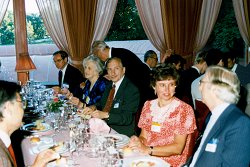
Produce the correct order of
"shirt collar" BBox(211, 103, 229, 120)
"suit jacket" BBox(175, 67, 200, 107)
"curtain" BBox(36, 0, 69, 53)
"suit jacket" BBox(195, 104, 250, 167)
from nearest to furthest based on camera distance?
"suit jacket" BBox(195, 104, 250, 167) → "shirt collar" BBox(211, 103, 229, 120) → "suit jacket" BBox(175, 67, 200, 107) → "curtain" BBox(36, 0, 69, 53)

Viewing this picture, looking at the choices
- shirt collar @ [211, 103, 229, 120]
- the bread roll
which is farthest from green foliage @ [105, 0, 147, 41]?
shirt collar @ [211, 103, 229, 120]

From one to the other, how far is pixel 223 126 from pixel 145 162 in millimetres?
563

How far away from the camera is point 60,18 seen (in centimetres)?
650

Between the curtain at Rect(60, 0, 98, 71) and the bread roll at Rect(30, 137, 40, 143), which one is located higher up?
the curtain at Rect(60, 0, 98, 71)

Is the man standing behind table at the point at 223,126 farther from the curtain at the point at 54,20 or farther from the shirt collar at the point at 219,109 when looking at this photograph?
the curtain at the point at 54,20

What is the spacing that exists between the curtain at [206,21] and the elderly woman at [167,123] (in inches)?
177

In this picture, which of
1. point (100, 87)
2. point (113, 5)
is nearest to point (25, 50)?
point (113, 5)

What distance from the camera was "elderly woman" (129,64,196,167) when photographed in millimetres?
2605

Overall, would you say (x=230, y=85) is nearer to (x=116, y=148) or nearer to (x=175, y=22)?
(x=116, y=148)

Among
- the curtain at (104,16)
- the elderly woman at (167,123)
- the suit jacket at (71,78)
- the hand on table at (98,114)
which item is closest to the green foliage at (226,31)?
the curtain at (104,16)

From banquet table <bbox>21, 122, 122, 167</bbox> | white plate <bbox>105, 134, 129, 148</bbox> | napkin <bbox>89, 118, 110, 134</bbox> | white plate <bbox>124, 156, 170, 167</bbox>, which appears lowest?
banquet table <bbox>21, 122, 122, 167</bbox>

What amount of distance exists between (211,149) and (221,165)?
4.0 inches

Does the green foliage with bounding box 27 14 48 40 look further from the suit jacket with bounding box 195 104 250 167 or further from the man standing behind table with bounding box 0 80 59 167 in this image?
the suit jacket with bounding box 195 104 250 167

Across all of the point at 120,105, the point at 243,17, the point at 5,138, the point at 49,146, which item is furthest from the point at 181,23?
the point at 5,138
